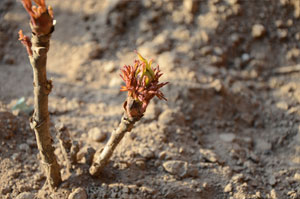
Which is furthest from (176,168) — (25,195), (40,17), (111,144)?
(40,17)

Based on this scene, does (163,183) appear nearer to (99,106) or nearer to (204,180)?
(204,180)

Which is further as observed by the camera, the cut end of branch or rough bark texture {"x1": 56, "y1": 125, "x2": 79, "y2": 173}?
rough bark texture {"x1": 56, "y1": 125, "x2": 79, "y2": 173}

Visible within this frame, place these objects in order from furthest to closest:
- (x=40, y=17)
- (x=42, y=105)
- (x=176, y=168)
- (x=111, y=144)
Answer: (x=176, y=168) < (x=111, y=144) < (x=42, y=105) < (x=40, y=17)

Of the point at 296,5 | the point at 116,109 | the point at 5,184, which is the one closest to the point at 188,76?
the point at 116,109

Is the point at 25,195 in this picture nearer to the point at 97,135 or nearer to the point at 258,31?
the point at 97,135

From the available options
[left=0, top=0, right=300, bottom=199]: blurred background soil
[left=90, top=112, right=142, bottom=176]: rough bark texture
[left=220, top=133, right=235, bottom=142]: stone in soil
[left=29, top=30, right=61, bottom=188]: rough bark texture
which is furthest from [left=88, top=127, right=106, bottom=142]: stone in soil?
[left=220, top=133, right=235, bottom=142]: stone in soil

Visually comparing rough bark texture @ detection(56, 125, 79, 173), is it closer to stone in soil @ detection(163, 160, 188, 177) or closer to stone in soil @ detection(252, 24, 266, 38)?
stone in soil @ detection(163, 160, 188, 177)

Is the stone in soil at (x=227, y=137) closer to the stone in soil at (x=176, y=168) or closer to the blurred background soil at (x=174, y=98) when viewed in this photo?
the blurred background soil at (x=174, y=98)

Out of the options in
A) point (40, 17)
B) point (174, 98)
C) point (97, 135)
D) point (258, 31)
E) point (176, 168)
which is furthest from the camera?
point (258, 31)
